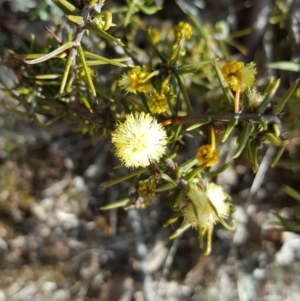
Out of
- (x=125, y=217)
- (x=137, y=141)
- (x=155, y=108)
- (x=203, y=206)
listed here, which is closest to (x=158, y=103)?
(x=155, y=108)

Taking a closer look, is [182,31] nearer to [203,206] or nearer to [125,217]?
[203,206]

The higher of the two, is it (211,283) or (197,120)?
(197,120)

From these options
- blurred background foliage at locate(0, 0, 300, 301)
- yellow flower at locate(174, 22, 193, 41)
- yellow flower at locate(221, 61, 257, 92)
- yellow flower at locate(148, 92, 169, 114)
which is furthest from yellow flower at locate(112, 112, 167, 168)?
blurred background foliage at locate(0, 0, 300, 301)

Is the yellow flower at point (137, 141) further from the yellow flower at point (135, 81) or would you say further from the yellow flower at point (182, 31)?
the yellow flower at point (182, 31)

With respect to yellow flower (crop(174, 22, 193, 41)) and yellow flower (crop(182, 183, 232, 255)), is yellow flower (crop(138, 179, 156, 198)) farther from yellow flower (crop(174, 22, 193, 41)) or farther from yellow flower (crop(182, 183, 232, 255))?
yellow flower (crop(174, 22, 193, 41))

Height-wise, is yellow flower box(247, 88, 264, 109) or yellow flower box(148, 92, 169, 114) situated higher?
yellow flower box(148, 92, 169, 114)

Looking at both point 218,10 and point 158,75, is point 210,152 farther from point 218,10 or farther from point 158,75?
point 218,10

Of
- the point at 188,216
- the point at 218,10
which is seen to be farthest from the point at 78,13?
the point at 218,10
